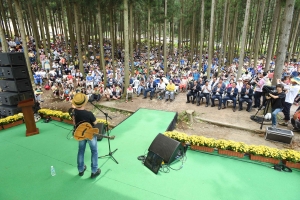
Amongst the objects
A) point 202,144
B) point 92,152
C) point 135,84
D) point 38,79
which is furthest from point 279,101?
point 38,79

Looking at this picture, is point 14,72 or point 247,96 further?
point 247,96

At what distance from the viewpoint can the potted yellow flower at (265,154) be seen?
3.87 meters

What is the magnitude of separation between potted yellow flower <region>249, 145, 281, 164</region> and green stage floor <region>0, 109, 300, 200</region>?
0.17m

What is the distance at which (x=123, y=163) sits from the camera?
3.92m

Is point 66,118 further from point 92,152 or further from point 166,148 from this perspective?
point 166,148

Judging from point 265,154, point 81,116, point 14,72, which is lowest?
point 265,154

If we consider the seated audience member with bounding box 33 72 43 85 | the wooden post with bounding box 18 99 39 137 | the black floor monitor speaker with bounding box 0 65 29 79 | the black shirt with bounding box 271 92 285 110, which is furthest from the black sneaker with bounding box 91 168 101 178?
the seated audience member with bounding box 33 72 43 85

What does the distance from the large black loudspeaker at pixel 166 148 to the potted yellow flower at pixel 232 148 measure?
1.04 m

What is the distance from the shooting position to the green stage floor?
3125 mm

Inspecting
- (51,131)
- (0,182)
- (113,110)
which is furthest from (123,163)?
(113,110)

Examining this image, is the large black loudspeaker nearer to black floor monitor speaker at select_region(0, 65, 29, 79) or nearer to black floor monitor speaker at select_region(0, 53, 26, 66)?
black floor monitor speaker at select_region(0, 65, 29, 79)

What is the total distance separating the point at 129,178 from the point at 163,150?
853 millimetres

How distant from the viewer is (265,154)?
3930 mm

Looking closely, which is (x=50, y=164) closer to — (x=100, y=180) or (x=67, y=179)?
(x=67, y=179)
